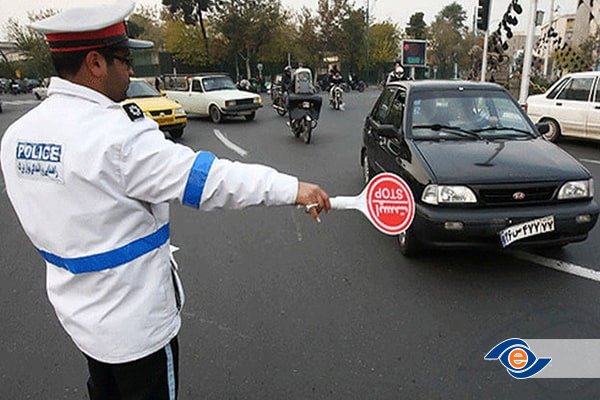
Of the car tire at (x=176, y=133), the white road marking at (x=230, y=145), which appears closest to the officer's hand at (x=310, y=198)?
the white road marking at (x=230, y=145)

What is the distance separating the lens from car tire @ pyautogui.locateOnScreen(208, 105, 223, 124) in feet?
Result: 51.7

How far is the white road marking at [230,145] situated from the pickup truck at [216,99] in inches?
73.9

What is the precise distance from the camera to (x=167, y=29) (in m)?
47.1

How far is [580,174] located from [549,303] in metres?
1.19

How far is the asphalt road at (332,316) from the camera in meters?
2.74

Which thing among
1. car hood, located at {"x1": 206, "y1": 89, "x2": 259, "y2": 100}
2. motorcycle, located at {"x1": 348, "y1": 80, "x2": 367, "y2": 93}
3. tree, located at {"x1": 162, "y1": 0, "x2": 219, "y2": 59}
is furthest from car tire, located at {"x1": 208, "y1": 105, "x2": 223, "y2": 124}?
tree, located at {"x1": 162, "y1": 0, "x2": 219, "y2": 59}

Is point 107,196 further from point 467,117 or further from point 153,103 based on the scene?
point 153,103

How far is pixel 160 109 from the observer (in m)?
12.1

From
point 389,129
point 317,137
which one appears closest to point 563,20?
point 317,137

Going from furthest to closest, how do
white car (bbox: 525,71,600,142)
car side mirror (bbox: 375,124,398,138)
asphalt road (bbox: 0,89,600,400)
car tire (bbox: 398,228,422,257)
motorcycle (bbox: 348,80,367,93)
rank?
1. motorcycle (bbox: 348,80,367,93)
2. white car (bbox: 525,71,600,142)
3. car side mirror (bbox: 375,124,398,138)
4. car tire (bbox: 398,228,422,257)
5. asphalt road (bbox: 0,89,600,400)

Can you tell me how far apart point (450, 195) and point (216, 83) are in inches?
552

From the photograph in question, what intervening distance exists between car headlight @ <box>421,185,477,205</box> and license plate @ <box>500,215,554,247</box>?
1.16 feet

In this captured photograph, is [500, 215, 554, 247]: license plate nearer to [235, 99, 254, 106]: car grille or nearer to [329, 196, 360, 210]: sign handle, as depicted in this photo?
[329, 196, 360, 210]: sign handle

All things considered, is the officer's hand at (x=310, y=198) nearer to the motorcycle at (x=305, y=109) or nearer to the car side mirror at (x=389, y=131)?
the car side mirror at (x=389, y=131)
